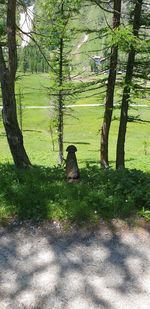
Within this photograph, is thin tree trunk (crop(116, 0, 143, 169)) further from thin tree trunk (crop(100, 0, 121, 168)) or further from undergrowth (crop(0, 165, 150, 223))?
undergrowth (crop(0, 165, 150, 223))

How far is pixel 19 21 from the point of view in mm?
12648

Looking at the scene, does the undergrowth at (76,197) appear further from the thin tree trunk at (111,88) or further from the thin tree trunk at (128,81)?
the thin tree trunk at (128,81)

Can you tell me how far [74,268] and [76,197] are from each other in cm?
205

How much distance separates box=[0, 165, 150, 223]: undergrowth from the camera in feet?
24.0

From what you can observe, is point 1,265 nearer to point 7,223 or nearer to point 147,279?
point 7,223

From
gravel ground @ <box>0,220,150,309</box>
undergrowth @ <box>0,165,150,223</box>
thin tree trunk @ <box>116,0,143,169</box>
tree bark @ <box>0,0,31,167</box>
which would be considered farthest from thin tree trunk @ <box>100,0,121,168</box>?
gravel ground @ <box>0,220,150,309</box>

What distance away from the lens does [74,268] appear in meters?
5.97

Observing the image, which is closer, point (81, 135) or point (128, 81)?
point (128, 81)

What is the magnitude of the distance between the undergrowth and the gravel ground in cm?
37

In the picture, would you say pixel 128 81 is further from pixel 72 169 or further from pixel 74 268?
pixel 74 268

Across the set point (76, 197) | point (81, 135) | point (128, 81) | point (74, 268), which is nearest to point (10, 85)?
point (76, 197)

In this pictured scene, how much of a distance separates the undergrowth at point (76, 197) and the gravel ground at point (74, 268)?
1.20 ft

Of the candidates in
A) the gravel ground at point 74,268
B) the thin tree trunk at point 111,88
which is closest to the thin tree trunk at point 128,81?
the thin tree trunk at point 111,88

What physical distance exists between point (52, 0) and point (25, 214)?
10330 millimetres
